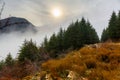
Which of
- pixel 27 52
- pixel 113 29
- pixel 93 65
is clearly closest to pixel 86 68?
pixel 93 65

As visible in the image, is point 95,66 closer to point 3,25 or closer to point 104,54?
point 104,54

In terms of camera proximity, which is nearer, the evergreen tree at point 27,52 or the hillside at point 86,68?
the hillside at point 86,68

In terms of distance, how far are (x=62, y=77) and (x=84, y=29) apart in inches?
1835

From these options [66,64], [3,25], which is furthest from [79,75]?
[3,25]

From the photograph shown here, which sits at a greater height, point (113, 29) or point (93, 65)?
point (113, 29)

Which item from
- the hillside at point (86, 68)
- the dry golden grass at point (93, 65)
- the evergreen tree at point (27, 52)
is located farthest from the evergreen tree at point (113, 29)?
the hillside at point (86, 68)

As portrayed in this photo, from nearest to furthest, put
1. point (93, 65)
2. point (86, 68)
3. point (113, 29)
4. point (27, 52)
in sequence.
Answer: point (86, 68), point (93, 65), point (27, 52), point (113, 29)

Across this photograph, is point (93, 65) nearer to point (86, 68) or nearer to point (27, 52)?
point (86, 68)

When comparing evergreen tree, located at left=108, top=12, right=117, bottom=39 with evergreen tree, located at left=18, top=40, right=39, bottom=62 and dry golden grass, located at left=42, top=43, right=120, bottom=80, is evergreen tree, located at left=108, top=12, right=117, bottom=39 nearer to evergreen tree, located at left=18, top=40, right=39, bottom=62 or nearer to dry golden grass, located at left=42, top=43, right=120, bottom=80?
evergreen tree, located at left=18, top=40, right=39, bottom=62

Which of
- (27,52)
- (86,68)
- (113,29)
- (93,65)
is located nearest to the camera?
(86,68)

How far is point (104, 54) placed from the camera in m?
16.3

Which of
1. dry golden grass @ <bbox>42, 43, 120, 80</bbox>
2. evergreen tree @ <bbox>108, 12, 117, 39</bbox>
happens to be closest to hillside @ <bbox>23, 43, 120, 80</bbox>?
dry golden grass @ <bbox>42, 43, 120, 80</bbox>

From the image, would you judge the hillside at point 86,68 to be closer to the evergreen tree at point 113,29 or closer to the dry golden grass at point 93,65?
the dry golden grass at point 93,65

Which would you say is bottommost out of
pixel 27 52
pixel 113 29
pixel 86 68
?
pixel 86 68
